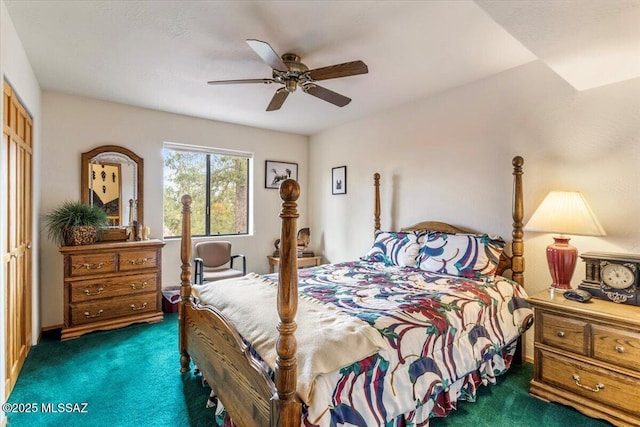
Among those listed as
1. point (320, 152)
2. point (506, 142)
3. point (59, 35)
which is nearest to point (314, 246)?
point (320, 152)

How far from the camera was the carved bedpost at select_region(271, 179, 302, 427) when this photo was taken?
1.20 metres

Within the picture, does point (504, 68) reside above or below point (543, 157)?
above

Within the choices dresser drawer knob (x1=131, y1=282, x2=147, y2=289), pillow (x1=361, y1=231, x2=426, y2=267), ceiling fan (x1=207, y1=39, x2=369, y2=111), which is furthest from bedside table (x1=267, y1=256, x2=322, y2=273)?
ceiling fan (x1=207, y1=39, x2=369, y2=111)

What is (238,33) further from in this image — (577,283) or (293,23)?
(577,283)

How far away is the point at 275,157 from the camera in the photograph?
491 centimetres

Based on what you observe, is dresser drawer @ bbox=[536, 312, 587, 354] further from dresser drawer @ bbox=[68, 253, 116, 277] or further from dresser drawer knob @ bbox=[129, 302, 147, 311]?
dresser drawer @ bbox=[68, 253, 116, 277]

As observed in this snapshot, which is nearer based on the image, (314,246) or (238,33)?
(238,33)

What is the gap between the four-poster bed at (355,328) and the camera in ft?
4.00

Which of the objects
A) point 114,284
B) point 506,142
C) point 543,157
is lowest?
point 114,284

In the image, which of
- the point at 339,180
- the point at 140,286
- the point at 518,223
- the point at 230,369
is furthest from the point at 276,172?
the point at 230,369

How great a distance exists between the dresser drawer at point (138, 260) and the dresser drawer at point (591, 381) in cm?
363

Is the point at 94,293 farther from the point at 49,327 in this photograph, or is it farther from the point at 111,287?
the point at 49,327

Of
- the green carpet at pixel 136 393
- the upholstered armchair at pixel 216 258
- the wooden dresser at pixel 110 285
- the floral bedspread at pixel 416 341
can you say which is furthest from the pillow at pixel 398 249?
the wooden dresser at pixel 110 285

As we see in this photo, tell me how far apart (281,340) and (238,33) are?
6.63 ft
